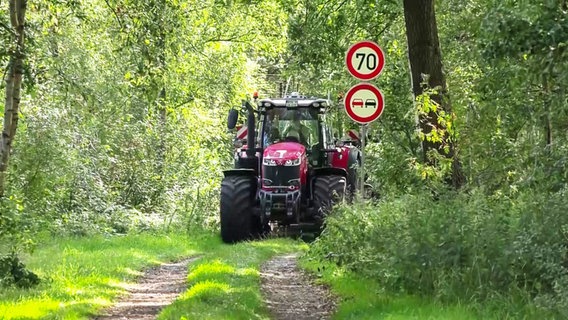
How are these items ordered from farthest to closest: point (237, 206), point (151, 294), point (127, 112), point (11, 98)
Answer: point (127, 112)
point (237, 206)
point (11, 98)
point (151, 294)

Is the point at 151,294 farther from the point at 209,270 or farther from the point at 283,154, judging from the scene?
the point at 283,154

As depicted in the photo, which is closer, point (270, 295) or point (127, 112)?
point (270, 295)

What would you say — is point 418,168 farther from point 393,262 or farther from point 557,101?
point 557,101

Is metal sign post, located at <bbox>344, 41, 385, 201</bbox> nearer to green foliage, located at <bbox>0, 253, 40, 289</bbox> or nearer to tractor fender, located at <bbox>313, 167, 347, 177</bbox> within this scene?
green foliage, located at <bbox>0, 253, 40, 289</bbox>

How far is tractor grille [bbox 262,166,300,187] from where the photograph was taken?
17406 mm

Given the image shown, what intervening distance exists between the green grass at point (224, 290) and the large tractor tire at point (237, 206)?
8.03 feet

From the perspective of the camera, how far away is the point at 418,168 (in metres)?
11.2

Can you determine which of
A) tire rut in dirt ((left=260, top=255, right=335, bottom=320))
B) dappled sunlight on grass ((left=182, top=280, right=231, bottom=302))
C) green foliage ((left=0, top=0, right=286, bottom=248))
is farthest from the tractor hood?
dappled sunlight on grass ((left=182, top=280, right=231, bottom=302))

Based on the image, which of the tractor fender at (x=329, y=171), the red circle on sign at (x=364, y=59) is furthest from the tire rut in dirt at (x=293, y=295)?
the tractor fender at (x=329, y=171)

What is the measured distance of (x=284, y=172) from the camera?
17.4 metres

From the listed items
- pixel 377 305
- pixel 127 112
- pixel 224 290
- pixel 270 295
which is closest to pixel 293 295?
pixel 270 295

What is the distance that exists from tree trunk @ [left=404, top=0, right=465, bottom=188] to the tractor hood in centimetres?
570

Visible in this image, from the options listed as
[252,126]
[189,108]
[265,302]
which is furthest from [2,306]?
[189,108]

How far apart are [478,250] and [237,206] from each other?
10.0 m
